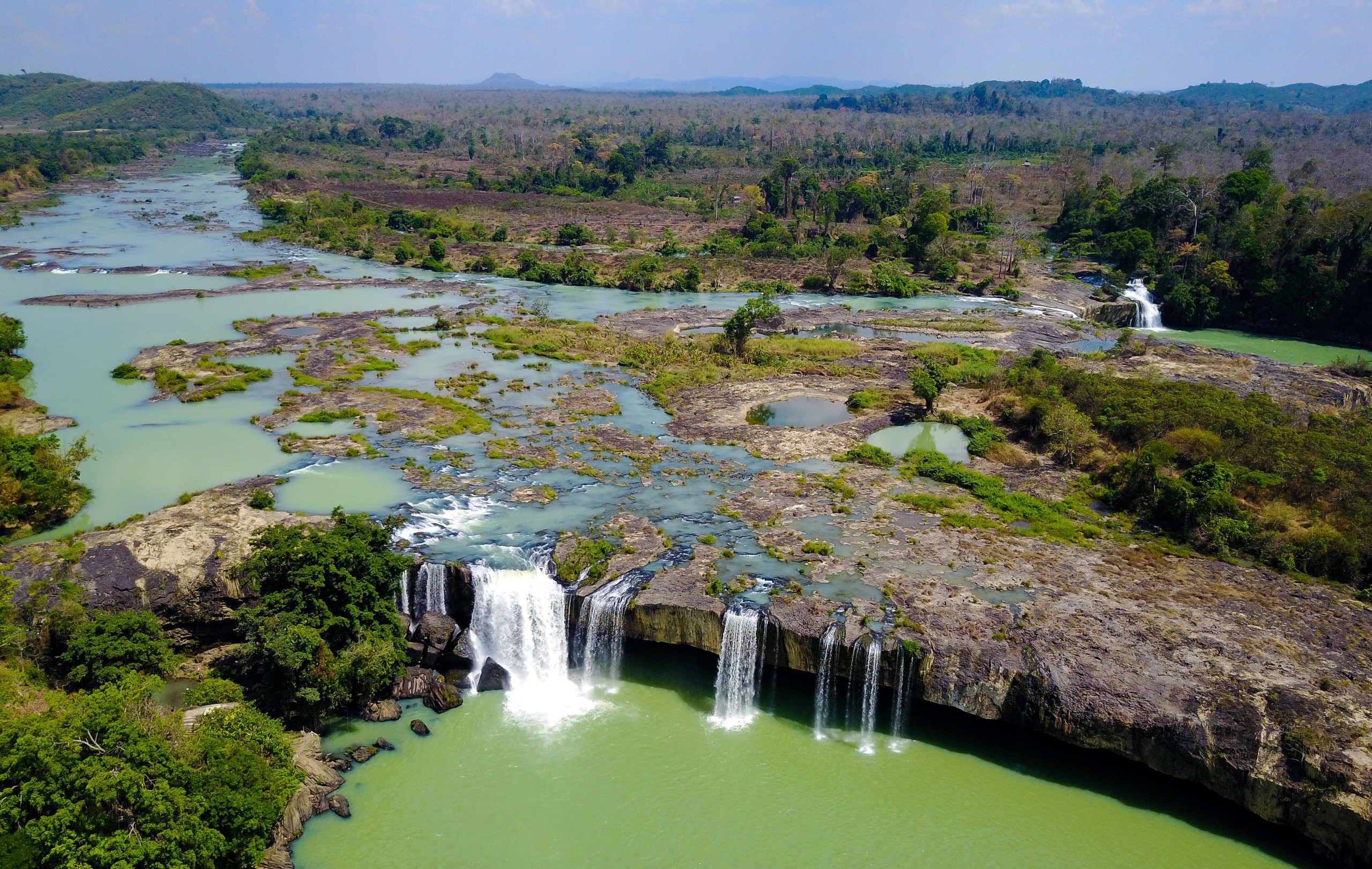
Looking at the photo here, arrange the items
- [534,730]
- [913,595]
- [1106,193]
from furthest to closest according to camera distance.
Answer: [1106,193]
[913,595]
[534,730]

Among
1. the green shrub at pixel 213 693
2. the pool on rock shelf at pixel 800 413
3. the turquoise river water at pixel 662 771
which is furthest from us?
the pool on rock shelf at pixel 800 413

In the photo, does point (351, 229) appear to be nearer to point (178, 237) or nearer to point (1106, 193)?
point (178, 237)

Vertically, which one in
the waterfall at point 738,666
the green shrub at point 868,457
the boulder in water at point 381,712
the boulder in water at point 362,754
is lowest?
the boulder in water at point 362,754

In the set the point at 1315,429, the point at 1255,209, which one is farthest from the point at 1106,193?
the point at 1315,429

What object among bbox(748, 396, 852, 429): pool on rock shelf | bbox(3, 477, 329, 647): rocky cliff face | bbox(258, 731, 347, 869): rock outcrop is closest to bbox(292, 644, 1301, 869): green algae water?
bbox(258, 731, 347, 869): rock outcrop

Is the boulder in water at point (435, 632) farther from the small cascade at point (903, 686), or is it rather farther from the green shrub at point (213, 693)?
the small cascade at point (903, 686)

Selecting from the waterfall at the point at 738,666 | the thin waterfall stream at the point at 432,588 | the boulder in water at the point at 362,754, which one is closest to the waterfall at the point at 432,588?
the thin waterfall stream at the point at 432,588

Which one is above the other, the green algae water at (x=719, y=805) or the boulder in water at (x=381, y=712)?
the boulder in water at (x=381, y=712)

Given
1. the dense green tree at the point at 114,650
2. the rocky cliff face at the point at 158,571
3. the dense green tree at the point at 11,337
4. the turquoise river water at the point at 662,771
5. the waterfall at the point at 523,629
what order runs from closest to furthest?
the turquoise river water at the point at 662,771 → the dense green tree at the point at 114,650 → the rocky cliff face at the point at 158,571 → the waterfall at the point at 523,629 → the dense green tree at the point at 11,337
